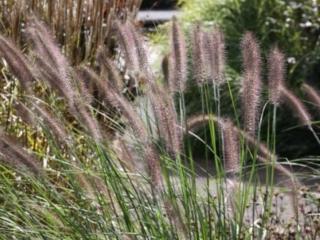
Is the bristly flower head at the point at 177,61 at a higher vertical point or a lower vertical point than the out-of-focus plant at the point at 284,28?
higher

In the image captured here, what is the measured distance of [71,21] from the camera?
6.11 metres

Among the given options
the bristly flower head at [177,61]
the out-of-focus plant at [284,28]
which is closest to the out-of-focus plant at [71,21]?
the bristly flower head at [177,61]

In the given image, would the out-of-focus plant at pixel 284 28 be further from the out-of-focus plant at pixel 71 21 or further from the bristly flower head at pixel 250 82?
the bristly flower head at pixel 250 82

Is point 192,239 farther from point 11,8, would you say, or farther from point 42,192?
point 11,8

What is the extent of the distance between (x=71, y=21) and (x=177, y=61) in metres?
2.51

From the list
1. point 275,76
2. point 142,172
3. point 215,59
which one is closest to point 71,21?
point 142,172

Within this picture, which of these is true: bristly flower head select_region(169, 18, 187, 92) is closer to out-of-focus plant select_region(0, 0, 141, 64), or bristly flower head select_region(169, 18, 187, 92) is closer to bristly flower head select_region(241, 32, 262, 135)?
bristly flower head select_region(241, 32, 262, 135)

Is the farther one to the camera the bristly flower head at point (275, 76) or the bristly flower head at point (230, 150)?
the bristly flower head at point (275, 76)

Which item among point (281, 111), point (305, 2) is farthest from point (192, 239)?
point (305, 2)

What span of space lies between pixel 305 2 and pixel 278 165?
6.08 m

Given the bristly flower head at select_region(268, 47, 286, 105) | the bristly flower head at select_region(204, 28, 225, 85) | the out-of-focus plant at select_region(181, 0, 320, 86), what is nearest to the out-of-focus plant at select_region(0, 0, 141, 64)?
the bristly flower head at select_region(204, 28, 225, 85)

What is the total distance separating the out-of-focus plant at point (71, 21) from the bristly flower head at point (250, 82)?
101 inches

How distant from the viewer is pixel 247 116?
3.46m

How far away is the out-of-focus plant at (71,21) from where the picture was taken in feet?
19.9
